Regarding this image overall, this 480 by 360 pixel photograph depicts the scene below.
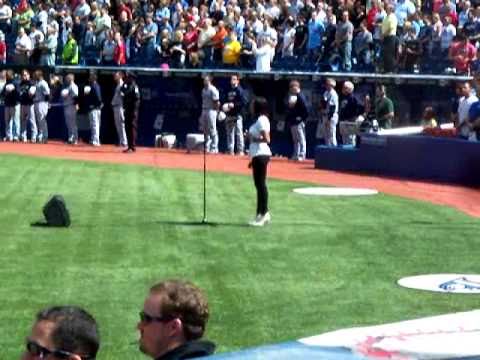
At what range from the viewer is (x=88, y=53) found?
38750 mm

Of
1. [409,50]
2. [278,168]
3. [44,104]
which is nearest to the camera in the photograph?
[278,168]

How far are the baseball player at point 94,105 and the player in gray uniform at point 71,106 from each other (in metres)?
0.33

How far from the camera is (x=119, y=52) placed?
37.7m

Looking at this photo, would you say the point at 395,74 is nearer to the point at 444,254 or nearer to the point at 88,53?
the point at 88,53

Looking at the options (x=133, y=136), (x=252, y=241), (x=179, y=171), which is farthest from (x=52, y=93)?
(x=252, y=241)

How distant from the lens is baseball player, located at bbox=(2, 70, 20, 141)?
37.5m

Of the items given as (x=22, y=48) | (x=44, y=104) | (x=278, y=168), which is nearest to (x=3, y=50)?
(x=22, y=48)

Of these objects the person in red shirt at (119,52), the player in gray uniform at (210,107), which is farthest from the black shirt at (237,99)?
the person in red shirt at (119,52)

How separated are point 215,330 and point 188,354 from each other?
23.1ft

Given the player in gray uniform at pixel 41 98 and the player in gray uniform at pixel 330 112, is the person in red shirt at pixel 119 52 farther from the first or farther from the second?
the player in gray uniform at pixel 330 112

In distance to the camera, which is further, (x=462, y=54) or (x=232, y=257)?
(x=462, y=54)

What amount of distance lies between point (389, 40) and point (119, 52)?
8438 millimetres

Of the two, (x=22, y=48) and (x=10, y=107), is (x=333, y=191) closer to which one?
(x=10, y=107)

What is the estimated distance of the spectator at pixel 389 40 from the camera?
107ft
